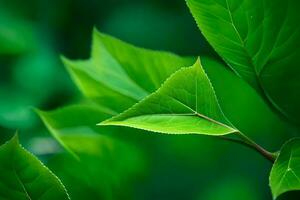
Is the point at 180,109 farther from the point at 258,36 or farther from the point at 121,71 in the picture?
the point at 121,71

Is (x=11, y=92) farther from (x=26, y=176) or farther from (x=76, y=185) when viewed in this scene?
(x=26, y=176)

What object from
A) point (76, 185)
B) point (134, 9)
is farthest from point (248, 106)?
point (134, 9)

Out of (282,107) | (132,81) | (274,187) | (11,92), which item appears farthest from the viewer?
(11,92)

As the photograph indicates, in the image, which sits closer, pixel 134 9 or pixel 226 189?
pixel 226 189

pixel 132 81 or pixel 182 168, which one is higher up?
pixel 132 81

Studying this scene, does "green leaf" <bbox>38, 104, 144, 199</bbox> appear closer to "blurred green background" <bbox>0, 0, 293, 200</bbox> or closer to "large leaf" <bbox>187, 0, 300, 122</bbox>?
"blurred green background" <bbox>0, 0, 293, 200</bbox>

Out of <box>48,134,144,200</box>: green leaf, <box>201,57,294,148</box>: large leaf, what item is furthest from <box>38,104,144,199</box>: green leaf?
<box>201,57,294,148</box>: large leaf
